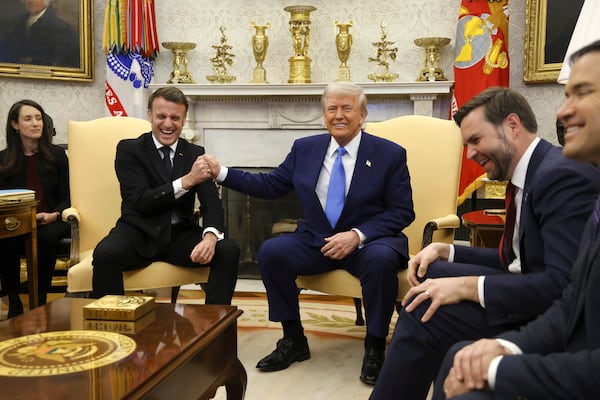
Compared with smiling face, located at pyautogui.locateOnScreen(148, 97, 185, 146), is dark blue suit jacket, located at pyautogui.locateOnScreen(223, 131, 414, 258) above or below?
below

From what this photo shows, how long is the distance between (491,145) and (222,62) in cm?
351

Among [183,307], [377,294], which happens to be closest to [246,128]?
[377,294]

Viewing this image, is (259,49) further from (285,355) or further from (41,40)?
(285,355)

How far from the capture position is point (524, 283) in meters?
1.88

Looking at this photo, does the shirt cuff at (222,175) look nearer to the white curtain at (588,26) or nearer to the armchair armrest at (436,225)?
the armchair armrest at (436,225)

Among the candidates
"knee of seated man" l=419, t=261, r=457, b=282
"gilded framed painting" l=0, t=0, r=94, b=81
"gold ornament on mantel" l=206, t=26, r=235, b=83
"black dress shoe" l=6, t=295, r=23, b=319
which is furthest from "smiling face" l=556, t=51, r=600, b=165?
"gilded framed painting" l=0, t=0, r=94, b=81

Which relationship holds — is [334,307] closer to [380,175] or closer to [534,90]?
[380,175]

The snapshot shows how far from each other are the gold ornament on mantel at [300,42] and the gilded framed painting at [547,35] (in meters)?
1.65

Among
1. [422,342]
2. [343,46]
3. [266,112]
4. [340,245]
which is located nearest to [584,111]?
[422,342]

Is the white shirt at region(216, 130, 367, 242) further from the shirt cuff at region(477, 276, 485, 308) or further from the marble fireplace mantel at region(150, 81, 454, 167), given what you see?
the marble fireplace mantel at region(150, 81, 454, 167)

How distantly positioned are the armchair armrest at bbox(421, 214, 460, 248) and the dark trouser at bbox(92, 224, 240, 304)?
976 mm

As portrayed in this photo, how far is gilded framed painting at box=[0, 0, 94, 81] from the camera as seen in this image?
5105 millimetres

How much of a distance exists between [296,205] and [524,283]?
346 cm

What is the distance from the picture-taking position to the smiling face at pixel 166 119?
132 inches
